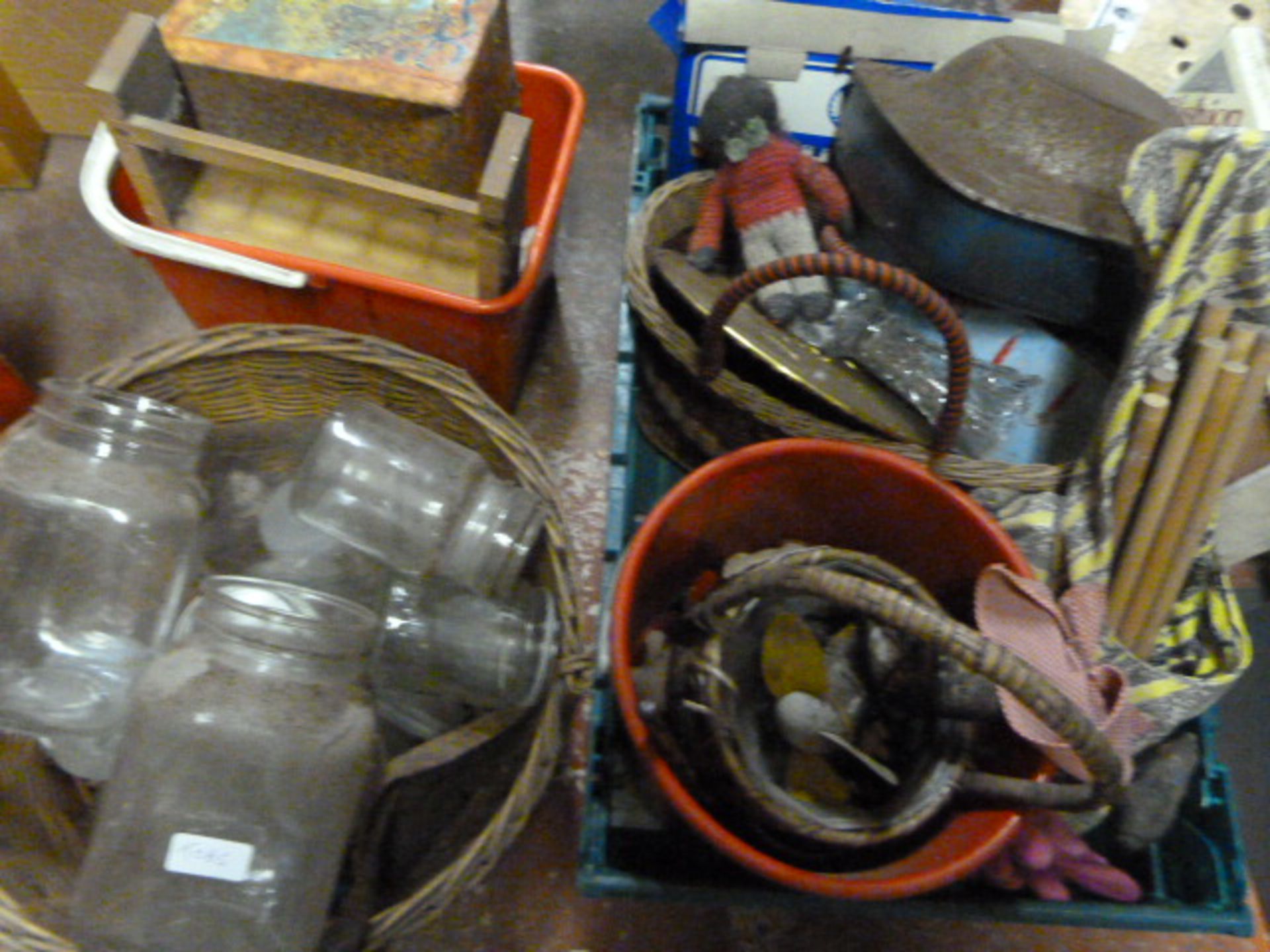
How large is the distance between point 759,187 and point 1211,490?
56 centimetres

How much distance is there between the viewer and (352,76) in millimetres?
790

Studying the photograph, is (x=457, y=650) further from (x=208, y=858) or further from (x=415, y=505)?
(x=208, y=858)

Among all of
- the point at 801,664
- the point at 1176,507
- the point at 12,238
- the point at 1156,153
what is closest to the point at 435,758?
the point at 801,664

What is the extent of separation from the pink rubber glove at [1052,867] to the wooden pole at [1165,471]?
21 centimetres

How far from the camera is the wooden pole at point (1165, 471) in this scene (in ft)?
2.45

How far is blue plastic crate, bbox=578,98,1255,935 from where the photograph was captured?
756 mm

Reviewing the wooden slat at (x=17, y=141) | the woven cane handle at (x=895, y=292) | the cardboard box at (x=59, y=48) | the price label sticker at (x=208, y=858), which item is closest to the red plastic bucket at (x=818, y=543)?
the woven cane handle at (x=895, y=292)

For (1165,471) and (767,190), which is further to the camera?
(767,190)

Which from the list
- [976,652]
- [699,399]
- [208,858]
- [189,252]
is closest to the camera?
[976,652]

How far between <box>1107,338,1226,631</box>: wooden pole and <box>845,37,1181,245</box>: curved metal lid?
0.18m

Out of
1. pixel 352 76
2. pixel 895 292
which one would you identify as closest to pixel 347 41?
pixel 352 76

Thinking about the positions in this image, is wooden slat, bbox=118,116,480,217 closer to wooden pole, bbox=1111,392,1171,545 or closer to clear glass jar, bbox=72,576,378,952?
clear glass jar, bbox=72,576,378,952

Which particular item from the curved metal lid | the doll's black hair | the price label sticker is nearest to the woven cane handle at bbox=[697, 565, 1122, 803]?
the price label sticker

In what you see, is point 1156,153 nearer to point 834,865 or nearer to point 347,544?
point 834,865
